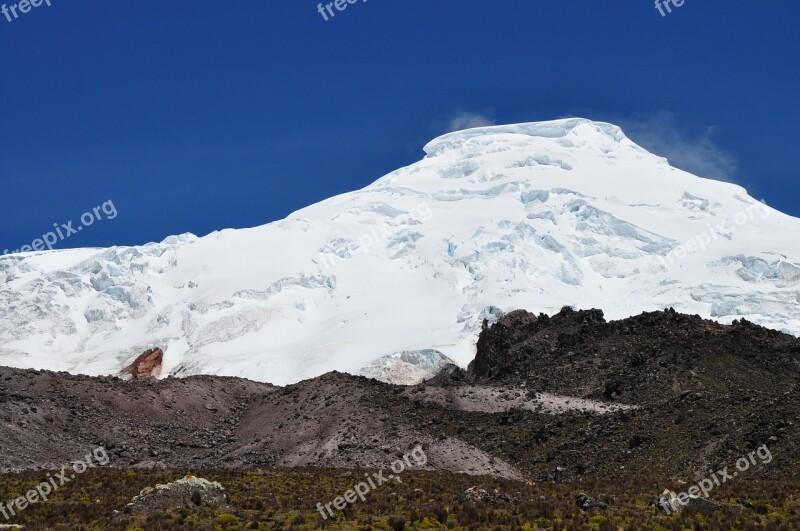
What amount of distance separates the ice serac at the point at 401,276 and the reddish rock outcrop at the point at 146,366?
974 mm

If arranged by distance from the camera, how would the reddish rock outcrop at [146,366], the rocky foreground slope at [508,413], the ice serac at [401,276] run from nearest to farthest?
the rocky foreground slope at [508,413]
the reddish rock outcrop at [146,366]
the ice serac at [401,276]

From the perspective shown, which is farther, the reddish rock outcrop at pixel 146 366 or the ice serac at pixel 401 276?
the ice serac at pixel 401 276

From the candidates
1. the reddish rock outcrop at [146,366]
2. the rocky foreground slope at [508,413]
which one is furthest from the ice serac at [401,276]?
the rocky foreground slope at [508,413]

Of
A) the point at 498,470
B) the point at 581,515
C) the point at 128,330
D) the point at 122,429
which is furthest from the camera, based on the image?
the point at 128,330

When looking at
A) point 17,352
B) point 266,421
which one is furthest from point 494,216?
point 266,421

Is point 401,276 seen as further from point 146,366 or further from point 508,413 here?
point 508,413

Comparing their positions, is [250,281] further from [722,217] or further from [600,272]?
[722,217]

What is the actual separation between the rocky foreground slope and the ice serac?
108ft

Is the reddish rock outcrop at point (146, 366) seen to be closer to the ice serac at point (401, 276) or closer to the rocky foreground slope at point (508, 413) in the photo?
the ice serac at point (401, 276)

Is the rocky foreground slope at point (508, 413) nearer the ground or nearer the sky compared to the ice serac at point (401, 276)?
nearer the ground

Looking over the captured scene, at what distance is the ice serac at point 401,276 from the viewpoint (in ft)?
315

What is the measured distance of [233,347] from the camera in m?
96.2

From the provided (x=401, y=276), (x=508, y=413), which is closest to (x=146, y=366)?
(x=401, y=276)

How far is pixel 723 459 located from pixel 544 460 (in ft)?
26.1
